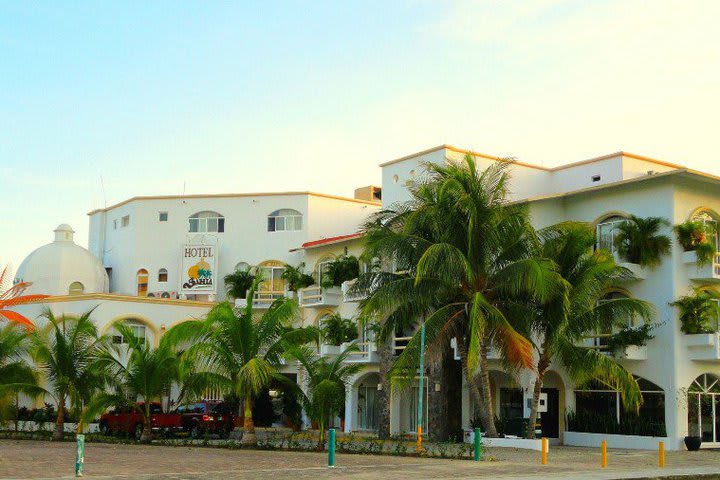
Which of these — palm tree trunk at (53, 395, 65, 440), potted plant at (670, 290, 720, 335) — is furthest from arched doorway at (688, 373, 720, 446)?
palm tree trunk at (53, 395, 65, 440)

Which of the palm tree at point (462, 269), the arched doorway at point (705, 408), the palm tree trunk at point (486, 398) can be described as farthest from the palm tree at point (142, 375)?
the arched doorway at point (705, 408)

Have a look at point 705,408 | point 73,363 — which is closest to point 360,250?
point 73,363

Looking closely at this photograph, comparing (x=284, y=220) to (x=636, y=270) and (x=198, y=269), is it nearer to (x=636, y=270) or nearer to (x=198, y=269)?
(x=198, y=269)

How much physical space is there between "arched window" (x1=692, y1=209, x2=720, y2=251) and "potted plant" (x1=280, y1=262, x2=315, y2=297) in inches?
762

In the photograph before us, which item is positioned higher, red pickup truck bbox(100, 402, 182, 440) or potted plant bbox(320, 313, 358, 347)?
potted plant bbox(320, 313, 358, 347)

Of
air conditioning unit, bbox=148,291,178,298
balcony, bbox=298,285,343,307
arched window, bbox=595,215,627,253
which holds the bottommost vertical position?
balcony, bbox=298,285,343,307

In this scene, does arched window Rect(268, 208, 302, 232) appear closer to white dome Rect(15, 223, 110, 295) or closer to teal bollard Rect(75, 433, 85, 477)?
white dome Rect(15, 223, 110, 295)

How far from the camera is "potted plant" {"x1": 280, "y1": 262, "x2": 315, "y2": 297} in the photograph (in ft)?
153

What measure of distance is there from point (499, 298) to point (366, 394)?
14851 mm

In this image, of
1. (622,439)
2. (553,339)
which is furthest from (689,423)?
(553,339)

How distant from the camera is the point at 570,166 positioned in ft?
142

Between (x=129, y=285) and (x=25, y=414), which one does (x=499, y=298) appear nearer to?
(x=25, y=414)

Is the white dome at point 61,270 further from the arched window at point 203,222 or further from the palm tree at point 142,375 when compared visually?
the palm tree at point 142,375

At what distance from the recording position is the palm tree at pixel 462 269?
2839cm
